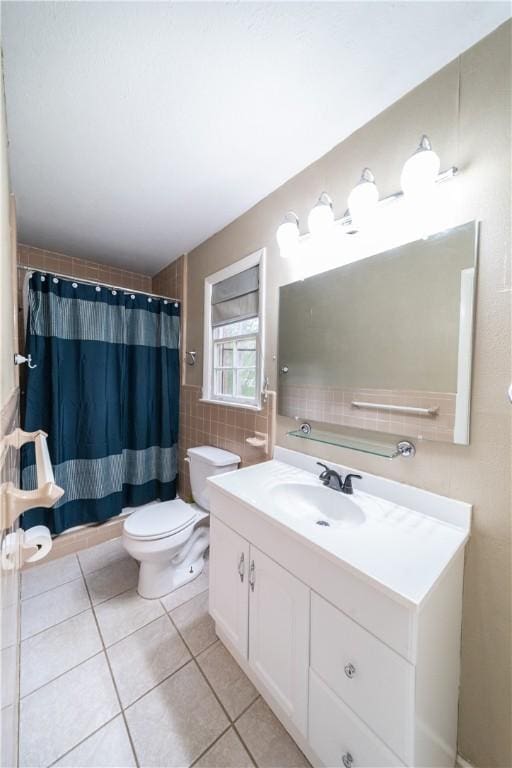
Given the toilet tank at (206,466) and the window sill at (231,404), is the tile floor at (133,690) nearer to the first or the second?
the toilet tank at (206,466)

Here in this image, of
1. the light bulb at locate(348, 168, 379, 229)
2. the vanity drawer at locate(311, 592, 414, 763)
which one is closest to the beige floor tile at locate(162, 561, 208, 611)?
the vanity drawer at locate(311, 592, 414, 763)

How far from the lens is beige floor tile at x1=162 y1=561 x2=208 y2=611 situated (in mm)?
1515

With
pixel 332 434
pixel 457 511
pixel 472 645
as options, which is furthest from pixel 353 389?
pixel 472 645

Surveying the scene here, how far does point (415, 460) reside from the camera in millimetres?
1004

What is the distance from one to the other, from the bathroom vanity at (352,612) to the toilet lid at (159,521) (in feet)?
1.47

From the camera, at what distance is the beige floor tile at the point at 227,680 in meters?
1.06

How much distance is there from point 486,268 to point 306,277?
0.72 metres

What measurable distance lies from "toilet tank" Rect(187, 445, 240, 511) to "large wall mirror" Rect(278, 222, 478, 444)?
1.89 feet

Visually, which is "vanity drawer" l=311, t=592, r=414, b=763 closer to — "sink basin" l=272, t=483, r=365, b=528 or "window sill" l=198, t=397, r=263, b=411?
"sink basin" l=272, t=483, r=365, b=528

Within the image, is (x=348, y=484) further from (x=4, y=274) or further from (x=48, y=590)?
(x=48, y=590)

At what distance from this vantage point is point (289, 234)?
4.35ft

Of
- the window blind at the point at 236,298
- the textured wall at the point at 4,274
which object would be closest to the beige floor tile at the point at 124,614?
the textured wall at the point at 4,274

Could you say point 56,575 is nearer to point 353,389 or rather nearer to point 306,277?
point 353,389

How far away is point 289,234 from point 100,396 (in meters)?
1.76
